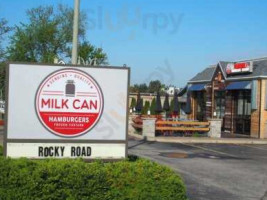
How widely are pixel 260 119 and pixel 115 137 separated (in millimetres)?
22696

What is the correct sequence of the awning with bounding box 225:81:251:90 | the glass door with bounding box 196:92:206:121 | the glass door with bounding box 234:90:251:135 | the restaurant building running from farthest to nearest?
the glass door with bounding box 196:92:206:121 < the glass door with bounding box 234:90:251:135 < the awning with bounding box 225:81:251:90 < the restaurant building

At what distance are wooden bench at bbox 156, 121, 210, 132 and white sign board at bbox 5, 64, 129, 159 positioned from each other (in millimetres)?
18291

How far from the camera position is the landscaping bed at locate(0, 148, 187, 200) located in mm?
5852

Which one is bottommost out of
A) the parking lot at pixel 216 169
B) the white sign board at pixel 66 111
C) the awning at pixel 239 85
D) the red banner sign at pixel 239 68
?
the parking lot at pixel 216 169

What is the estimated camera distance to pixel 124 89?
6.95 meters

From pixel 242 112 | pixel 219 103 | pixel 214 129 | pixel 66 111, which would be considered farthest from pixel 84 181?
pixel 219 103

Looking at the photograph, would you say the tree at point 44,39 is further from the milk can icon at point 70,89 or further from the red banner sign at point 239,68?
the milk can icon at point 70,89

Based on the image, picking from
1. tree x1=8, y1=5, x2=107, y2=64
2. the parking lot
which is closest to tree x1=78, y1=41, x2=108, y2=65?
tree x1=8, y1=5, x2=107, y2=64

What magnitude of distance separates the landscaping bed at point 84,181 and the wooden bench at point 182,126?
→ 61.8 feet

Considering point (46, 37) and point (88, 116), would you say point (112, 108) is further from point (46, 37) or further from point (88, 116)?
point (46, 37)

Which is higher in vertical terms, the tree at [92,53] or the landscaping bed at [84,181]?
the tree at [92,53]

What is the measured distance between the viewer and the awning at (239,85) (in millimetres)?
29280

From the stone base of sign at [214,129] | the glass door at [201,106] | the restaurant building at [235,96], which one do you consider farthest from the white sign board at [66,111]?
the glass door at [201,106]

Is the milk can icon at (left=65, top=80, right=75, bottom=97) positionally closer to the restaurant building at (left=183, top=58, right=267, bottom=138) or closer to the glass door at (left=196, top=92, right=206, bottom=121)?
the restaurant building at (left=183, top=58, right=267, bottom=138)
